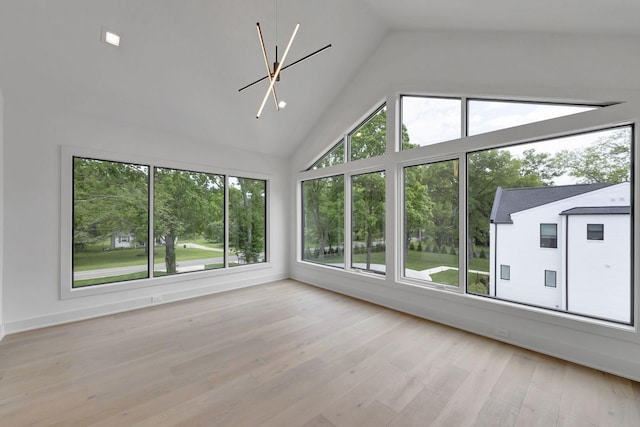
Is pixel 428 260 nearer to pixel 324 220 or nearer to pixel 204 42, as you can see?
pixel 324 220

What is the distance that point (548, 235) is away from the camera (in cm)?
305

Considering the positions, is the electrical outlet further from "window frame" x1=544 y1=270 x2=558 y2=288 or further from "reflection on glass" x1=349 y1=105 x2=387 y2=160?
"reflection on glass" x1=349 y1=105 x2=387 y2=160

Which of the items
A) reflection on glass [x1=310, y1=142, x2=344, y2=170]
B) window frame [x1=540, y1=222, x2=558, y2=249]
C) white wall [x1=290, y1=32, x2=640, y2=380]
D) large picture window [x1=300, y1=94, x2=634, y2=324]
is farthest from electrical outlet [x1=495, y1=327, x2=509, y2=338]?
reflection on glass [x1=310, y1=142, x2=344, y2=170]

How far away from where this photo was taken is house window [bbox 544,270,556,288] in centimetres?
301

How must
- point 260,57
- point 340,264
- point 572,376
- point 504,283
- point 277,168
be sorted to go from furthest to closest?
1. point 277,168
2. point 340,264
3. point 260,57
4. point 504,283
5. point 572,376

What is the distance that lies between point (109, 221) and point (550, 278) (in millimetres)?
6027

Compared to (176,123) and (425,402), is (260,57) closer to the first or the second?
(176,123)

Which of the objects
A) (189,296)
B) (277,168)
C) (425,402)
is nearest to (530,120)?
(425,402)

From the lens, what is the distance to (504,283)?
130 inches

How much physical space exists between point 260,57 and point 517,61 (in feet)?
11.0

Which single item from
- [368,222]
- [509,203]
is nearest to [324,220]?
[368,222]

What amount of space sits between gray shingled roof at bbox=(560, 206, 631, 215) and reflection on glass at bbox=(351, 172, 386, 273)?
2.39m

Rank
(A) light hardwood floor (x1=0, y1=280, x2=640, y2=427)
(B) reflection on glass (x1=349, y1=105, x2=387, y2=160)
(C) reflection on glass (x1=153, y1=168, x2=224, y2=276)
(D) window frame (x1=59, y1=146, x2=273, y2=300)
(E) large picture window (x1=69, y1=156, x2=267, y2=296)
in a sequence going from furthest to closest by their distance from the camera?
→ (B) reflection on glass (x1=349, y1=105, x2=387, y2=160) < (C) reflection on glass (x1=153, y1=168, x2=224, y2=276) < (E) large picture window (x1=69, y1=156, x2=267, y2=296) < (D) window frame (x1=59, y1=146, x2=273, y2=300) < (A) light hardwood floor (x1=0, y1=280, x2=640, y2=427)

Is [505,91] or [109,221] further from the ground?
[505,91]
